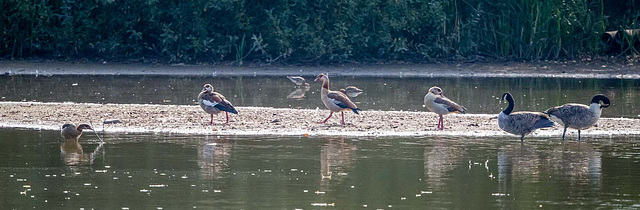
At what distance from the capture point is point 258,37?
27.4 metres

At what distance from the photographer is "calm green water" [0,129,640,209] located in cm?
973

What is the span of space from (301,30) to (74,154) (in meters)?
15.1

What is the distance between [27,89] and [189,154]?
1045cm

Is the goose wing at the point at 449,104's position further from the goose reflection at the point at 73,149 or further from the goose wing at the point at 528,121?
the goose reflection at the point at 73,149

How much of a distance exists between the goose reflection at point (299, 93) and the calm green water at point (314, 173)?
21.7 ft

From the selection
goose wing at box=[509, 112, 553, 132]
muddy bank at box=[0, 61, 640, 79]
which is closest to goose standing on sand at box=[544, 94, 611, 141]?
goose wing at box=[509, 112, 553, 132]

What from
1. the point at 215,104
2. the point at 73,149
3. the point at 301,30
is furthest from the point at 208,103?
the point at 301,30

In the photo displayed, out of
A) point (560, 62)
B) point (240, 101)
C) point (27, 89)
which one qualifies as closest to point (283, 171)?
point (240, 101)

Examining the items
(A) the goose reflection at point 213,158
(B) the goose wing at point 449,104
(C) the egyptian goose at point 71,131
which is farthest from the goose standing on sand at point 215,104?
(B) the goose wing at point 449,104

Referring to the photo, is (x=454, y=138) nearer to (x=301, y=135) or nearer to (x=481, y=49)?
(x=301, y=135)

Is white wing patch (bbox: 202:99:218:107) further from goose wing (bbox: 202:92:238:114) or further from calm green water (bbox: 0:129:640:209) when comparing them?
calm green water (bbox: 0:129:640:209)

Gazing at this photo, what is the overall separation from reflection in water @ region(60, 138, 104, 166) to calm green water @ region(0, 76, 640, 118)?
5.78 m

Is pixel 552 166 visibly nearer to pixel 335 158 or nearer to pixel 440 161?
pixel 440 161

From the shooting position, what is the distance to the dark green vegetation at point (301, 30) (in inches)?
1069
